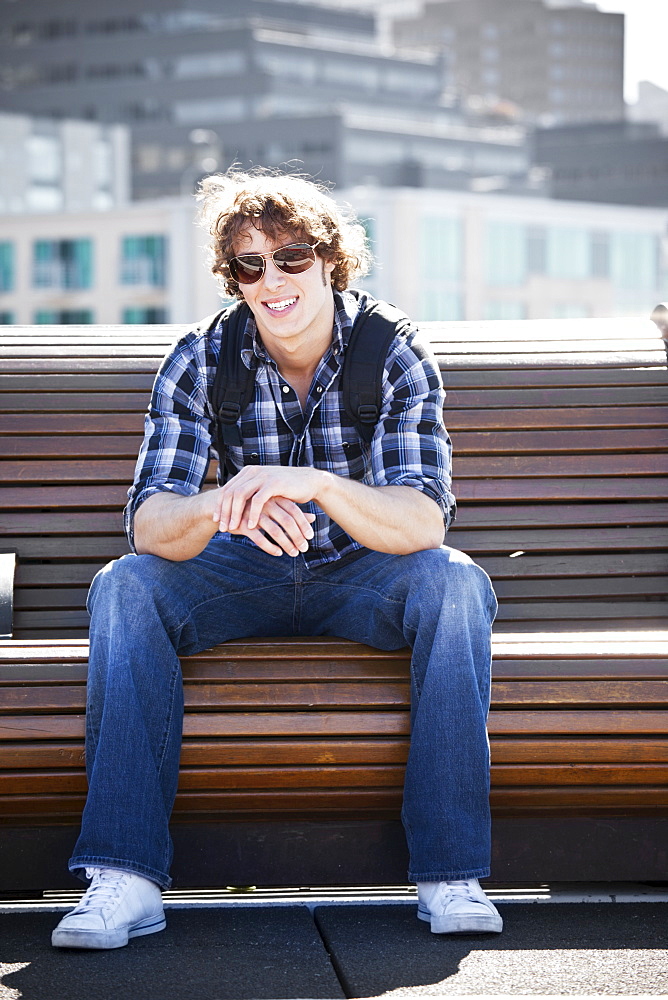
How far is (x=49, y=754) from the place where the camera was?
2451 mm

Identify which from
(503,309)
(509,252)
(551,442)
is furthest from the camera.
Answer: (503,309)

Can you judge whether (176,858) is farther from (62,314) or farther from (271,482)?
(62,314)

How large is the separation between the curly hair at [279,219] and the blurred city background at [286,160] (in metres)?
35.3

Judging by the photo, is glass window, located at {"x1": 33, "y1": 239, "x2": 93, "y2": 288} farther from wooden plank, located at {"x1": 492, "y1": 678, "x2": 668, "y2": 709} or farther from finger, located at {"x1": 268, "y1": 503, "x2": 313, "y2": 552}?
wooden plank, located at {"x1": 492, "y1": 678, "x2": 668, "y2": 709}

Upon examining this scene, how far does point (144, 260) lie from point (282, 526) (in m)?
43.6

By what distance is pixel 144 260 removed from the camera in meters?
44.8

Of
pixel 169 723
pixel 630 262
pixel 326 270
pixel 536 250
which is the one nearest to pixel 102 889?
pixel 169 723

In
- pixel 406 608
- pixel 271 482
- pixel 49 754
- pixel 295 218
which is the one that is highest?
pixel 295 218

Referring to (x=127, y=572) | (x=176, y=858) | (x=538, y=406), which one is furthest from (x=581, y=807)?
(x=538, y=406)

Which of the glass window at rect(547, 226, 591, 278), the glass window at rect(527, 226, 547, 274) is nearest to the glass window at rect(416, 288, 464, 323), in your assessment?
the glass window at rect(527, 226, 547, 274)

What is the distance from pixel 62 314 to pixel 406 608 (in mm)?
46779

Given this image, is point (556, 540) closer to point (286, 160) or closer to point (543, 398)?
point (543, 398)

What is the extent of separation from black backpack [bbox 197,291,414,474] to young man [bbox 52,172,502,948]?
0.8 inches

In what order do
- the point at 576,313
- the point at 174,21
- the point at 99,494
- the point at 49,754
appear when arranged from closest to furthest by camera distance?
the point at 49,754 → the point at 99,494 → the point at 576,313 → the point at 174,21
